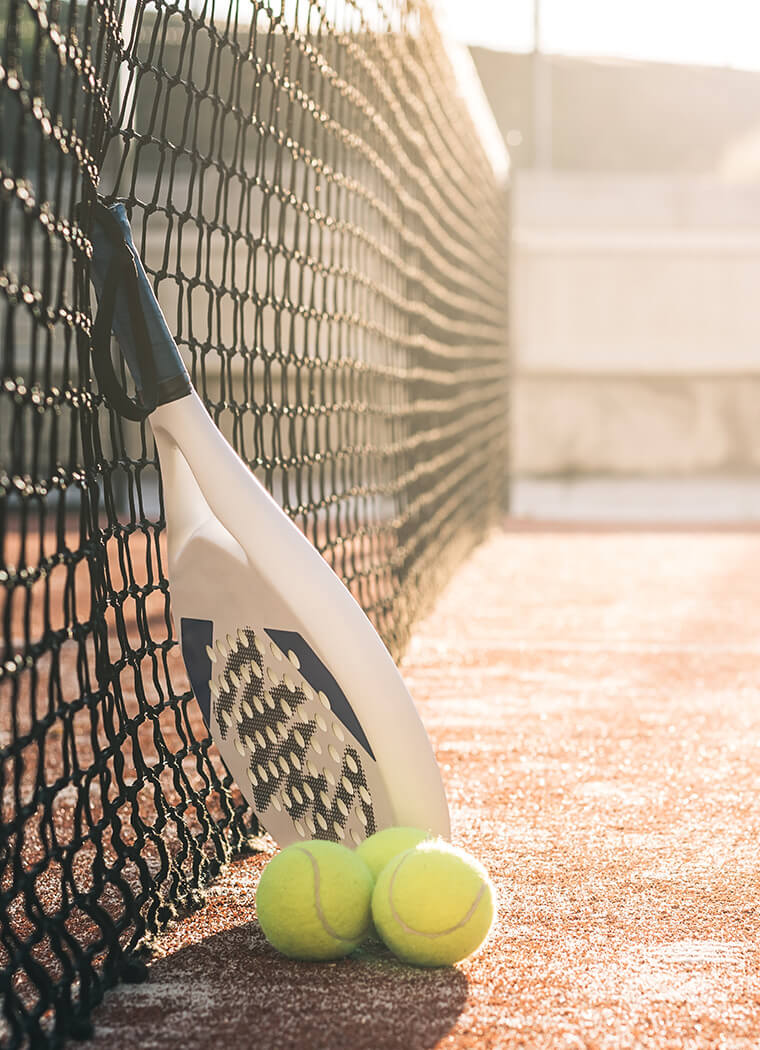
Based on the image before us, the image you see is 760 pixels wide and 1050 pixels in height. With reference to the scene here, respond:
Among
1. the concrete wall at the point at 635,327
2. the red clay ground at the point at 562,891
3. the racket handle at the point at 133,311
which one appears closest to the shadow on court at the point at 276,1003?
the red clay ground at the point at 562,891

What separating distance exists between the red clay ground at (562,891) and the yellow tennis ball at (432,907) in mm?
32

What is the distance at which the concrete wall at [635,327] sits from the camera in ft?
33.7

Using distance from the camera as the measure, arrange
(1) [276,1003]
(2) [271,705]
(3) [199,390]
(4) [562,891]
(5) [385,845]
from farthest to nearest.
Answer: (3) [199,390] → (4) [562,891] → (2) [271,705] → (5) [385,845] → (1) [276,1003]

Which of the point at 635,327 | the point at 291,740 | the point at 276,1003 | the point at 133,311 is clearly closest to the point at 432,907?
the point at 276,1003

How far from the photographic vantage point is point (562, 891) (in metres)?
1.65

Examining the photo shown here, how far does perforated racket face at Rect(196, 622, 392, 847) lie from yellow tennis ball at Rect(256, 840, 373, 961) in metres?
0.12

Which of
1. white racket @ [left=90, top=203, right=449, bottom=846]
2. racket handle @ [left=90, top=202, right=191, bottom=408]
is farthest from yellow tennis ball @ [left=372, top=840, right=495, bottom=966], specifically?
racket handle @ [left=90, top=202, right=191, bottom=408]

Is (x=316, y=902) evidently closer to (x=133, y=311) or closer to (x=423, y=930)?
(x=423, y=930)

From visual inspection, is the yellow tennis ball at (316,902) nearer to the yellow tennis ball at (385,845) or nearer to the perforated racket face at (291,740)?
the yellow tennis ball at (385,845)

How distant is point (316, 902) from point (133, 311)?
25.1 inches

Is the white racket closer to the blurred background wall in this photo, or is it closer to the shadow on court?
the shadow on court

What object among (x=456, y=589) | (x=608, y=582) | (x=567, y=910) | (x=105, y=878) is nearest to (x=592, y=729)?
(x=567, y=910)

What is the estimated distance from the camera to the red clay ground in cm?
125

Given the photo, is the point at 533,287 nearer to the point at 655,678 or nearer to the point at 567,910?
the point at 655,678
